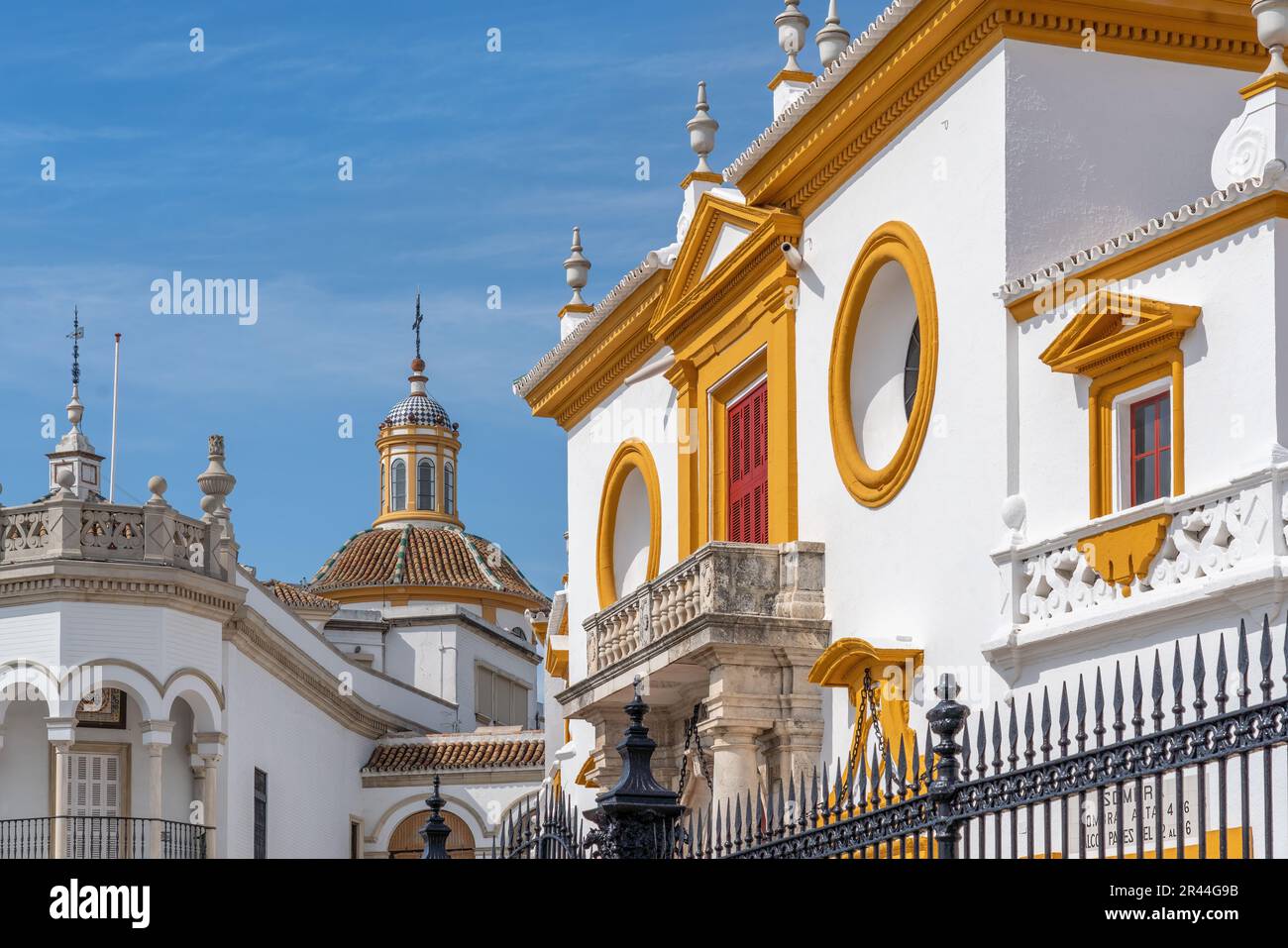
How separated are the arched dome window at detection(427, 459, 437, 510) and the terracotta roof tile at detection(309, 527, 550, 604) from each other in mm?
882

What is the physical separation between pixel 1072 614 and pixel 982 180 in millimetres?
3733

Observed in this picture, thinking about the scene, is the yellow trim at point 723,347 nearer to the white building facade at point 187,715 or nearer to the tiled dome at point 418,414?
the white building facade at point 187,715

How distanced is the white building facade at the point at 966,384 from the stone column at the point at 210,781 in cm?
914

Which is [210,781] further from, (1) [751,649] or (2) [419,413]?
(2) [419,413]

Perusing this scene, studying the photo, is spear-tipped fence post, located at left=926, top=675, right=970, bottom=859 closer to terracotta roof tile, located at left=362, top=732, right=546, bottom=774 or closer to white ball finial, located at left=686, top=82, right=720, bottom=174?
white ball finial, located at left=686, top=82, right=720, bottom=174

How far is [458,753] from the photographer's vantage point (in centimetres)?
4000

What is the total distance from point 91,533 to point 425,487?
2423 cm

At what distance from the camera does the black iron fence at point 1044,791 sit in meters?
7.77

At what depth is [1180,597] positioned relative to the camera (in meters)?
14.0

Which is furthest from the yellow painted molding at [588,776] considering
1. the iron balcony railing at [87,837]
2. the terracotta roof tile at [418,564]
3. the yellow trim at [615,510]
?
the terracotta roof tile at [418,564]

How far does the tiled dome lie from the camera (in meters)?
54.5

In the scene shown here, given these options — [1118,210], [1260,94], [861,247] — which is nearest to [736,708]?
[861,247]

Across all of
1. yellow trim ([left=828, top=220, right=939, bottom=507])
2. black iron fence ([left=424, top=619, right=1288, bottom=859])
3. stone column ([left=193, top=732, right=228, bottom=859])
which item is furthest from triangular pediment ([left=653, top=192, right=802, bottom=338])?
stone column ([left=193, top=732, right=228, bottom=859])
